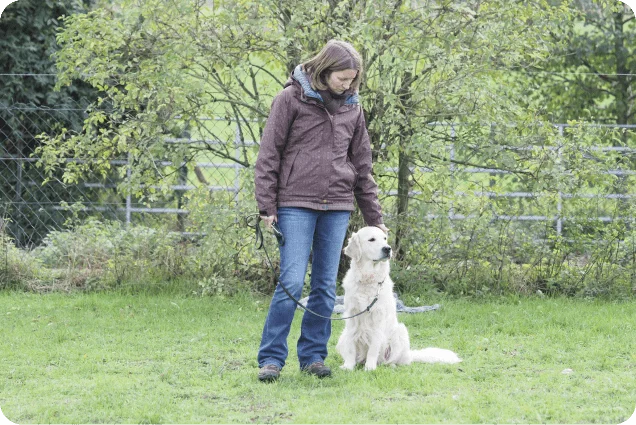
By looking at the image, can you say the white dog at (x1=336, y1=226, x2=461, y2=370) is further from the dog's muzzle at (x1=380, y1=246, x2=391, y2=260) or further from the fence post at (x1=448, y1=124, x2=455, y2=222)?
the fence post at (x1=448, y1=124, x2=455, y2=222)

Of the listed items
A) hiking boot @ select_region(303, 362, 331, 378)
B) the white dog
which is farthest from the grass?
the white dog

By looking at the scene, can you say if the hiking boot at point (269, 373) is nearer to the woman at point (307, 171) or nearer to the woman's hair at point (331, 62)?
the woman at point (307, 171)

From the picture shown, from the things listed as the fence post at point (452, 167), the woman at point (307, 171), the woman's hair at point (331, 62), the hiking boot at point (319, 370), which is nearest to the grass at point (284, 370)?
the hiking boot at point (319, 370)

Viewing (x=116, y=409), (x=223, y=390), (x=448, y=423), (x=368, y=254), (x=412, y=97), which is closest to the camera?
(x=448, y=423)

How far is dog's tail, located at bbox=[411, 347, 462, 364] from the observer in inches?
208

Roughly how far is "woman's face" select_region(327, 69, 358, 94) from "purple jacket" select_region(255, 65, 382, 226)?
97mm

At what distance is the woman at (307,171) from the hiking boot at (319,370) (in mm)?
176

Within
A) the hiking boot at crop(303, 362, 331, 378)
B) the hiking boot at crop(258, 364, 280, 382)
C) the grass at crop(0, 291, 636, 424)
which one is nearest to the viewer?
the grass at crop(0, 291, 636, 424)

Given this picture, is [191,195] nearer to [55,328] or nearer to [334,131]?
Result: [55,328]

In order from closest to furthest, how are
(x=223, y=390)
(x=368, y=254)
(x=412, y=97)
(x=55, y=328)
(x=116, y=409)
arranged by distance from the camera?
(x=116, y=409)
(x=223, y=390)
(x=368, y=254)
(x=55, y=328)
(x=412, y=97)

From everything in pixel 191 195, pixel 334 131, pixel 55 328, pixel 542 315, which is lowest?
pixel 55 328

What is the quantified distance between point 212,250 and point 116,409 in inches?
120

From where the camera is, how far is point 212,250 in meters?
7.22

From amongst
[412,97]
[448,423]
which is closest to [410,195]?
[412,97]
